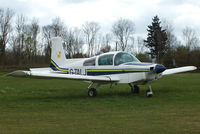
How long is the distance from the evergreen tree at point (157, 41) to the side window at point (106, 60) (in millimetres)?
48609

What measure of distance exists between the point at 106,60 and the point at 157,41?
50.2 meters

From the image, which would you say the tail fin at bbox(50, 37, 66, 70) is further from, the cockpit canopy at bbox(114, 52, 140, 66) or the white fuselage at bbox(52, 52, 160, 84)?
the cockpit canopy at bbox(114, 52, 140, 66)

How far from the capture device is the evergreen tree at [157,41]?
198ft

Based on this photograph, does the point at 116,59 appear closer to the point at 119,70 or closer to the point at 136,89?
the point at 119,70

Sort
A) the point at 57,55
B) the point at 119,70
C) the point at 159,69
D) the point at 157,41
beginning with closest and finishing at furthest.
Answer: the point at 159,69 → the point at 119,70 → the point at 57,55 → the point at 157,41

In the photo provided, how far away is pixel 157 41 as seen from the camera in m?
60.5

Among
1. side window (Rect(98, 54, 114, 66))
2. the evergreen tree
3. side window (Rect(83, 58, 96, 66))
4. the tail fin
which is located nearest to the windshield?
side window (Rect(98, 54, 114, 66))

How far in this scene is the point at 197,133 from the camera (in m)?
4.90

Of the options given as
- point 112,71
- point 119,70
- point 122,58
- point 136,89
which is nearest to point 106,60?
point 112,71

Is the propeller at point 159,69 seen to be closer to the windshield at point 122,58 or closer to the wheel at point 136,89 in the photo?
the windshield at point 122,58

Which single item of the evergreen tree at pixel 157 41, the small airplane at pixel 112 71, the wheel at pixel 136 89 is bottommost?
the wheel at pixel 136 89

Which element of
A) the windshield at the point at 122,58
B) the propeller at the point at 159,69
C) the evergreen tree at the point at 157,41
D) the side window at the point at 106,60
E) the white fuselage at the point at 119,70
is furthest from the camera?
the evergreen tree at the point at 157,41

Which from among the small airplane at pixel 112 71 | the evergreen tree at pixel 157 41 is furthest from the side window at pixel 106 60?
the evergreen tree at pixel 157 41

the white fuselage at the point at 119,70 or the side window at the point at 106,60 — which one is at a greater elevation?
the side window at the point at 106,60
